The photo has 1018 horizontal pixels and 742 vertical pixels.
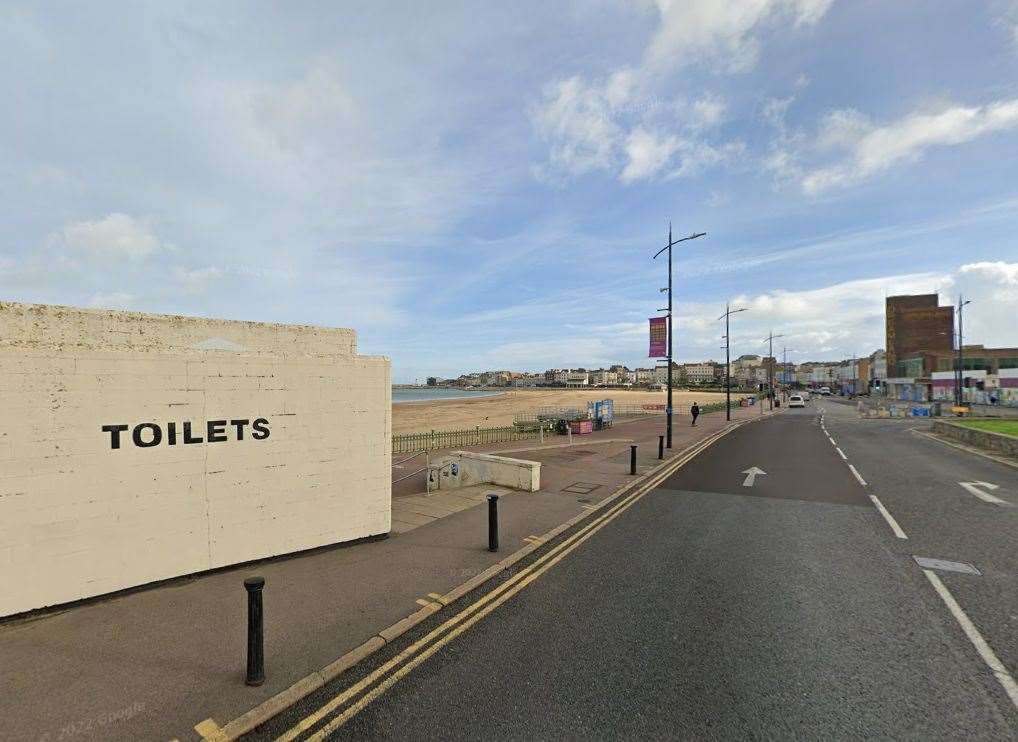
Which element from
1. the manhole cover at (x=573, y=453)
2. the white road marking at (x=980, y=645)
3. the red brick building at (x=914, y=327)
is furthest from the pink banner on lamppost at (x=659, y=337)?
the red brick building at (x=914, y=327)

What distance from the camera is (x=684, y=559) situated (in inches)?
303

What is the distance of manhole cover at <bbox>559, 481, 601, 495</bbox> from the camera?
498 inches

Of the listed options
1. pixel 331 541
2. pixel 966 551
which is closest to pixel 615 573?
pixel 331 541

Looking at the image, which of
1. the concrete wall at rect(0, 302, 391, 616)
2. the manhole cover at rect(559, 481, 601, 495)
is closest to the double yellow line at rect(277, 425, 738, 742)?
the manhole cover at rect(559, 481, 601, 495)

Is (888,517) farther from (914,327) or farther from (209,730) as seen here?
(914,327)

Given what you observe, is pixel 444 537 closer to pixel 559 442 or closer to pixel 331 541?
pixel 331 541

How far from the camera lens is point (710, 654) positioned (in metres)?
4.97

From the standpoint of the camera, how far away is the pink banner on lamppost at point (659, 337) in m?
20.5

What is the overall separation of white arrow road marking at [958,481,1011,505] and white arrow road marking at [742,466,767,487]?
4.99 meters

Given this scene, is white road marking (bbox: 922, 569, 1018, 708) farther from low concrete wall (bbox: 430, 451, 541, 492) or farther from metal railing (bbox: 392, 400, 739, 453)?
metal railing (bbox: 392, 400, 739, 453)

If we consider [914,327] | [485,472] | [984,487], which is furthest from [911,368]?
[485,472]

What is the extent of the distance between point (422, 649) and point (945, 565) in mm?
8349

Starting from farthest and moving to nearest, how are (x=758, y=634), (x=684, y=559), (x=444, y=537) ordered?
1. (x=444, y=537)
2. (x=684, y=559)
3. (x=758, y=634)

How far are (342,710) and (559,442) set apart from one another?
1991 centimetres
